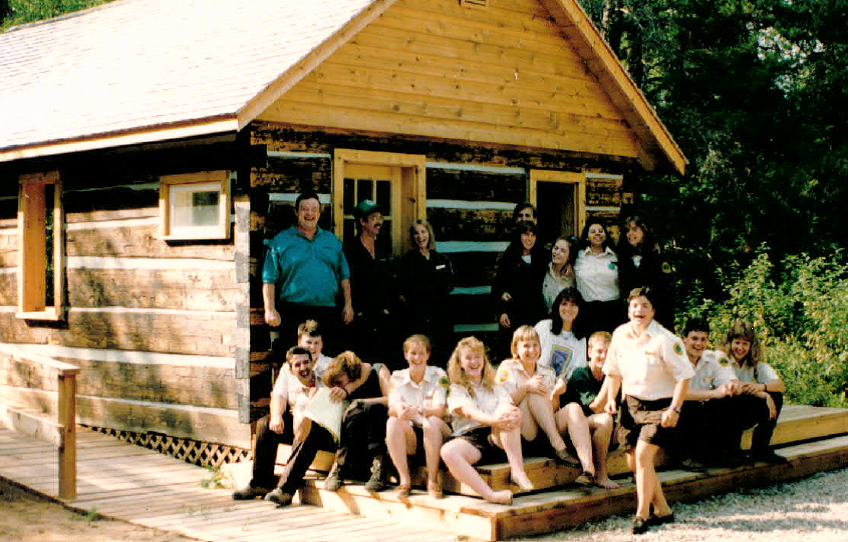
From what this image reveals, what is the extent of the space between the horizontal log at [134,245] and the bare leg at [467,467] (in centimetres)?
307

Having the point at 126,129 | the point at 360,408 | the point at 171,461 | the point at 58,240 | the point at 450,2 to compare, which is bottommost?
the point at 171,461

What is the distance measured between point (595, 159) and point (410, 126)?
3143mm

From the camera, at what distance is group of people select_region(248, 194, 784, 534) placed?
7539 millimetres

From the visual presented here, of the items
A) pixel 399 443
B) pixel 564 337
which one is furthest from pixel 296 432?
pixel 564 337

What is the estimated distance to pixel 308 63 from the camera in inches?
361

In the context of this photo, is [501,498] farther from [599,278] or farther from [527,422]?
[599,278]

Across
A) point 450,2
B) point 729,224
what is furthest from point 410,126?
point 729,224

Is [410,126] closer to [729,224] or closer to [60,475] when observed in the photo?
[60,475]

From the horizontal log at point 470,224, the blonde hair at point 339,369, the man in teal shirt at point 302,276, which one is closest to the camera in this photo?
the blonde hair at point 339,369

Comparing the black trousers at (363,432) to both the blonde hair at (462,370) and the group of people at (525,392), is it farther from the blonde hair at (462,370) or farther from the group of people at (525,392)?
the blonde hair at (462,370)

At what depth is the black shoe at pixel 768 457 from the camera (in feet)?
29.9

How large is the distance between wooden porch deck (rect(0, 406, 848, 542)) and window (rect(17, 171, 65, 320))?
177 cm

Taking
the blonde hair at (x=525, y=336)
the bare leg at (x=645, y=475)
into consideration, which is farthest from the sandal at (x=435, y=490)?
the bare leg at (x=645, y=475)

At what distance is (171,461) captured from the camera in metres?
10.0
